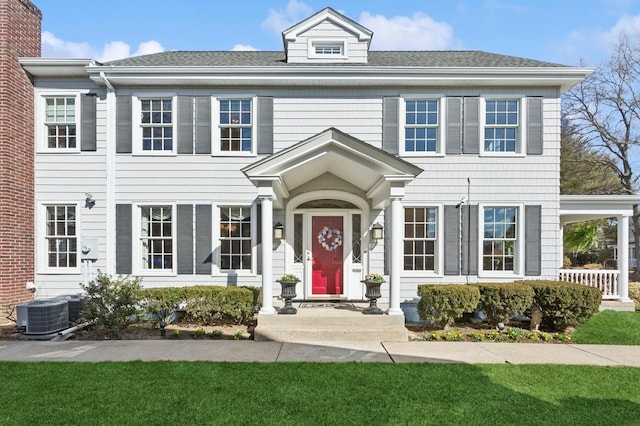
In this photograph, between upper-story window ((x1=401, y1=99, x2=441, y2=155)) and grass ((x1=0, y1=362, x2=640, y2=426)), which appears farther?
upper-story window ((x1=401, y1=99, x2=441, y2=155))

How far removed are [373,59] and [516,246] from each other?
19.8 ft

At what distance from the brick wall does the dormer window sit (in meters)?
6.78

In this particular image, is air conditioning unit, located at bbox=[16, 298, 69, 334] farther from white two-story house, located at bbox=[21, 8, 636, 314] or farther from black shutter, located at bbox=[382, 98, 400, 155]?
black shutter, located at bbox=[382, 98, 400, 155]

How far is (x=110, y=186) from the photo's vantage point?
29.4 feet

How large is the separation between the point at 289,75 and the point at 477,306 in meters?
6.64

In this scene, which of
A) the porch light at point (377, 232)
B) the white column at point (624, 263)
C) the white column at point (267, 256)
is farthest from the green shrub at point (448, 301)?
the white column at point (624, 263)

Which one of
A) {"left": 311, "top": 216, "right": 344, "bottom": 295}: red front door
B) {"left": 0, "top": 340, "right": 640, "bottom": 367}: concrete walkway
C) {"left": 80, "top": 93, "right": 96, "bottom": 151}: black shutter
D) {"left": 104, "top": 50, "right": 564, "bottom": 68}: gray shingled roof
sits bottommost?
{"left": 0, "top": 340, "right": 640, "bottom": 367}: concrete walkway

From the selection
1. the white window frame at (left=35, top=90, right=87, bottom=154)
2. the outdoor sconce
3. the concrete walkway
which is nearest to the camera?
the concrete walkway

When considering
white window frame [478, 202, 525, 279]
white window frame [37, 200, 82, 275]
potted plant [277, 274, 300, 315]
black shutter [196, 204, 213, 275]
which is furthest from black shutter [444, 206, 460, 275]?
white window frame [37, 200, 82, 275]

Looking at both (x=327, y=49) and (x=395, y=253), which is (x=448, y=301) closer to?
(x=395, y=253)

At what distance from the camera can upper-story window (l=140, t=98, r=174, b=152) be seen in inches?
361

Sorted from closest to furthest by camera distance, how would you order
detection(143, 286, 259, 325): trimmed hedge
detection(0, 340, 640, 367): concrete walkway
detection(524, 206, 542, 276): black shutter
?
1. detection(0, 340, 640, 367): concrete walkway
2. detection(143, 286, 259, 325): trimmed hedge
3. detection(524, 206, 542, 276): black shutter

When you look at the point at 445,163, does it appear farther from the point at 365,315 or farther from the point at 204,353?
the point at 204,353

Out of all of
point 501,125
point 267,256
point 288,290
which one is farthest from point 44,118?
point 501,125
